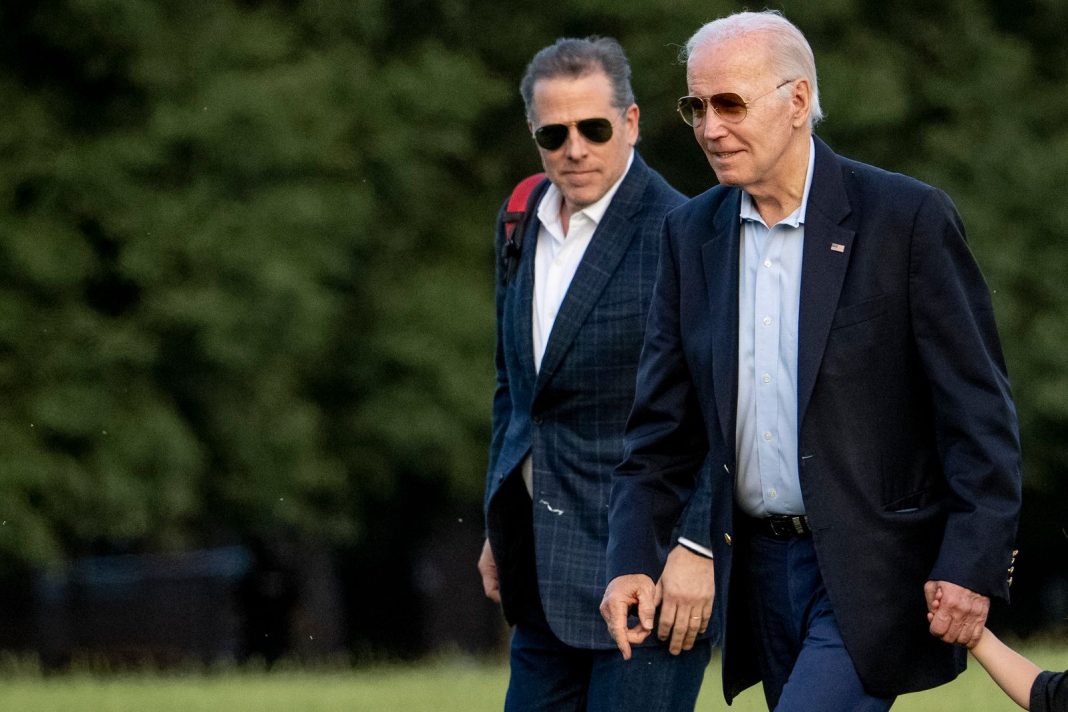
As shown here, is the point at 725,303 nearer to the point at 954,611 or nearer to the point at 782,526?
the point at 782,526

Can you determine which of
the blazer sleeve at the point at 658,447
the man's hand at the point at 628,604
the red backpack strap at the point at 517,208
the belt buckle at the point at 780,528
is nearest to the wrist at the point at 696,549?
the blazer sleeve at the point at 658,447

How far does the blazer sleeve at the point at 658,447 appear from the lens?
402 cm

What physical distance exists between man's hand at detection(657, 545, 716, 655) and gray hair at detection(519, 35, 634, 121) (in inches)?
49.7

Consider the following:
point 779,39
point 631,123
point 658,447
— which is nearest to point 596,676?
point 658,447

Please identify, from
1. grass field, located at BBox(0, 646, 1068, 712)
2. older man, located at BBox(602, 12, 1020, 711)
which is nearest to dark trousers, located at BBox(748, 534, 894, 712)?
older man, located at BBox(602, 12, 1020, 711)

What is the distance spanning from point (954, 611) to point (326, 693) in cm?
739

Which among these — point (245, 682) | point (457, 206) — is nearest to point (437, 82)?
point (457, 206)

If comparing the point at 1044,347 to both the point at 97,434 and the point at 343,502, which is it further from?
the point at 97,434

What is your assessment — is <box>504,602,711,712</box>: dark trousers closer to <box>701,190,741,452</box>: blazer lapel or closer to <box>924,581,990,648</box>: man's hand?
<box>701,190,741,452</box>: blazer lapel

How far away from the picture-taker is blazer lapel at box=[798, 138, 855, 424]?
3613 mm

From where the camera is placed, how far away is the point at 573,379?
4.66 metres

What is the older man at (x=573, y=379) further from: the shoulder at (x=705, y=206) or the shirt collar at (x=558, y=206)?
the shoulder at (x=705, y=206)

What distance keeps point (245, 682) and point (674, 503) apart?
27.0 feet

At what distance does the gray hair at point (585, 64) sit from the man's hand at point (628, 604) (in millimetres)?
1422
